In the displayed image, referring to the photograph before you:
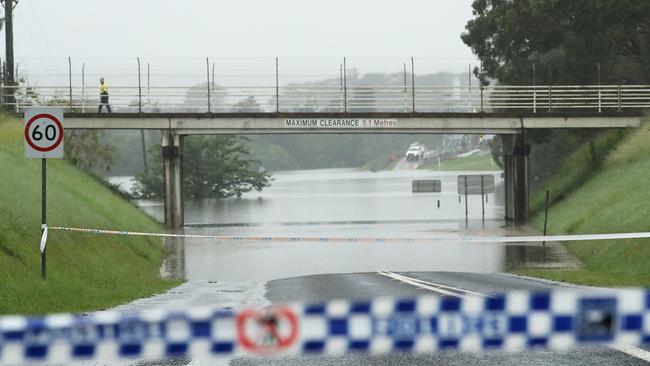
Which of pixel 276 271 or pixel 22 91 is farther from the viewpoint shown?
pixel 22 91

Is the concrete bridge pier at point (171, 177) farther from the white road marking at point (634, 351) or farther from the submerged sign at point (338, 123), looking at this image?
the white road marking at point (634, 351)

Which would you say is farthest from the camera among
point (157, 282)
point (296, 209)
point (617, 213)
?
point (296, 209)

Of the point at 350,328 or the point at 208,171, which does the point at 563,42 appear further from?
the point at 350,328

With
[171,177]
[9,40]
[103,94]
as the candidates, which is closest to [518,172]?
[171,177]

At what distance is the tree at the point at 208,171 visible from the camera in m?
92.6

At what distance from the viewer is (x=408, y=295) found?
606 inches

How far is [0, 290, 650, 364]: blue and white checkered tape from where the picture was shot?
19.9 ft

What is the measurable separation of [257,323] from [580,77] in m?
53.6

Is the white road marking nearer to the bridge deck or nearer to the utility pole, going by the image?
the bridge deck

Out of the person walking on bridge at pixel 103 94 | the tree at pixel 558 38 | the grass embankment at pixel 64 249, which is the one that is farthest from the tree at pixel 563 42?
the grass embankment at pixel 64 249

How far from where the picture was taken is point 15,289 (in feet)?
51.6

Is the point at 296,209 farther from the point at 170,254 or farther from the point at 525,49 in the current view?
the point at 170,254

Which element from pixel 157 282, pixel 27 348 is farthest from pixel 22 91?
pixel 27 348

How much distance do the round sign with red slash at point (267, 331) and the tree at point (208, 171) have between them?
278 feet
